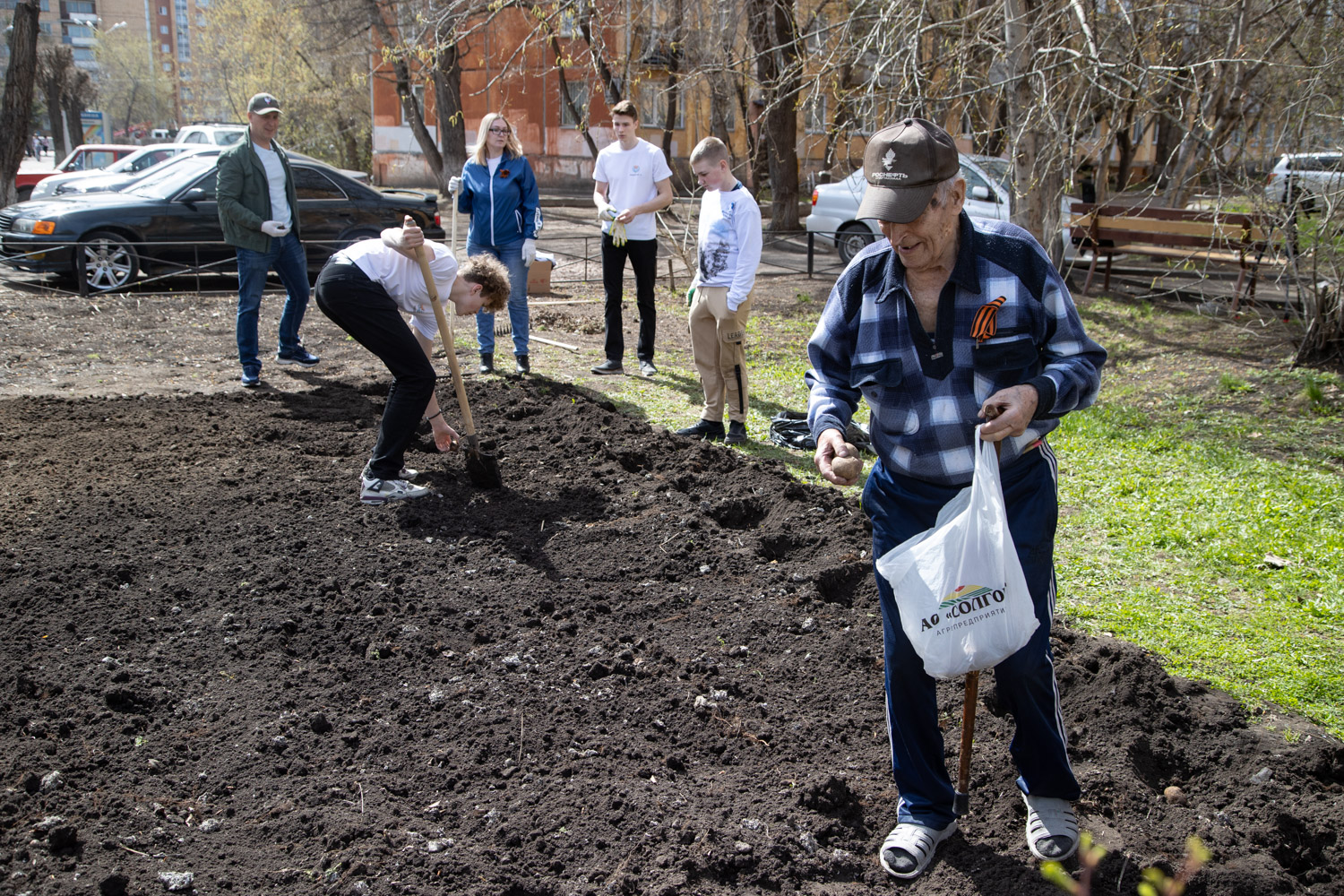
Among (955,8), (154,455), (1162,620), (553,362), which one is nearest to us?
(1162,620)

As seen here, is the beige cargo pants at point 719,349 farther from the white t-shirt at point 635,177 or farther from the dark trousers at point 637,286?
the white t-shirt at point 635,177

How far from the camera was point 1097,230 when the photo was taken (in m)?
13.4

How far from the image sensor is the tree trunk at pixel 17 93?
15.9m

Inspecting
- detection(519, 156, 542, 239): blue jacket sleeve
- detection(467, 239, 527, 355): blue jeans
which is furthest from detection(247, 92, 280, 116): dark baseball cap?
detection(519, 156, 542, 239): blue jacket sleeve

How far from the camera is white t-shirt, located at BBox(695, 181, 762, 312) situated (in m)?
6.48

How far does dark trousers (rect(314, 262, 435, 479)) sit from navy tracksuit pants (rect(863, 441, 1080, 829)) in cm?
323

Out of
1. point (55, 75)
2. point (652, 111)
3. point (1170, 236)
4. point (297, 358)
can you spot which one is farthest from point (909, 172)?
point (55, 75)

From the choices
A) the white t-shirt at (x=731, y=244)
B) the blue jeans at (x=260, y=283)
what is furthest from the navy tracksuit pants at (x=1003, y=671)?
the blue jeans at (x=260, y=283)

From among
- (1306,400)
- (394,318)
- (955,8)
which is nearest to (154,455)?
(394,318)

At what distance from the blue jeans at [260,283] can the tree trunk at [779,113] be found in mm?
7322

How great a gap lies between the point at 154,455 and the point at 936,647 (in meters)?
5.45

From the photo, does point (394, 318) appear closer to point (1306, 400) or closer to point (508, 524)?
point (508, 524)

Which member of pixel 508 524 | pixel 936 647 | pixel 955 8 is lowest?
pixel 508 524

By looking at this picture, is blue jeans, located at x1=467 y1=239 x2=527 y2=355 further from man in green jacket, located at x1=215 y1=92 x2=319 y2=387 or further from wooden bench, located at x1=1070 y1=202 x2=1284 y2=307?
wooden bench, located at x1=1070 y1=202 x2=1284 y2=307
